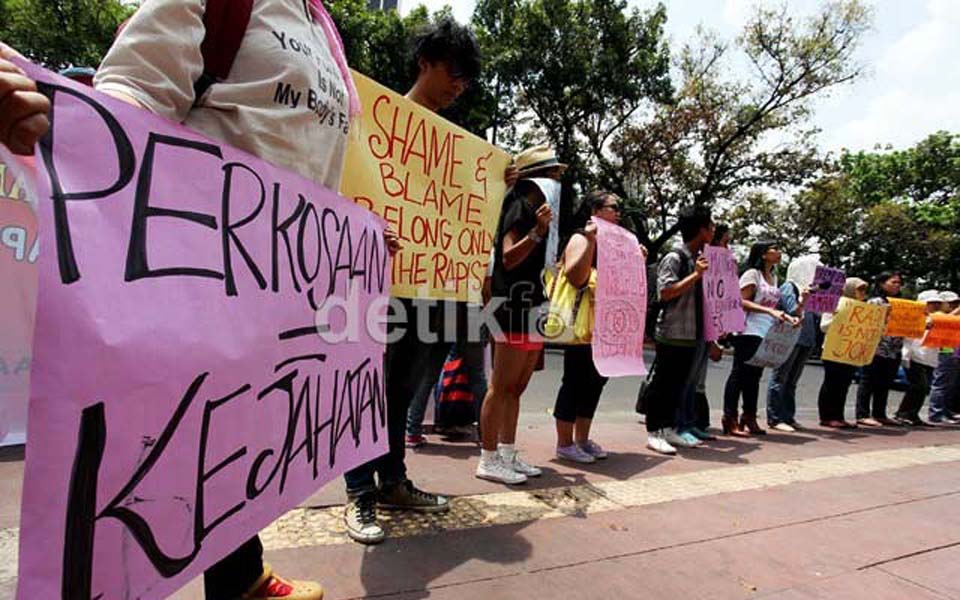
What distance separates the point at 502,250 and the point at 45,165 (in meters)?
2.19

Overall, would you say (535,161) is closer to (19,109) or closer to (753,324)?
(19,109)

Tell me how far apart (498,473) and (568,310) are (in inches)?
41.0

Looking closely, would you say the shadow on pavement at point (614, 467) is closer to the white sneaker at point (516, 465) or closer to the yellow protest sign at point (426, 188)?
the white sneaker at point (516, 465)

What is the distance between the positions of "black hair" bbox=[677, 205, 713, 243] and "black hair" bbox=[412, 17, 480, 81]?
2.75 m

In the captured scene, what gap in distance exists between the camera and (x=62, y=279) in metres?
0.90

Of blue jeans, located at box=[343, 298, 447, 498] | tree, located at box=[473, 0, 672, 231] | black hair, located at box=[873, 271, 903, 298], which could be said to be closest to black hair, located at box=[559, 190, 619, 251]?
blue jeans, located at box=[343, 298, 447, 498]

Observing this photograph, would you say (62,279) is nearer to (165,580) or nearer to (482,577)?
(165,580)

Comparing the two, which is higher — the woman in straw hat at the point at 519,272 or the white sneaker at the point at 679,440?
the woman in straw hat at the point at 519,272

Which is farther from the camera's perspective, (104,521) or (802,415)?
(802,415)

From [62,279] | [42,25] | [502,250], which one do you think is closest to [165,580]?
[62,279]

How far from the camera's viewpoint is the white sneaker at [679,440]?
4.67 m

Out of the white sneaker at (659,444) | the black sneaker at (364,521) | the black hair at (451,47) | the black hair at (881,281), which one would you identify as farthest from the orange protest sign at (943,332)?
the black sneaker at (364,521)

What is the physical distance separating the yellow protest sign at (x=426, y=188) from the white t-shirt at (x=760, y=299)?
329 cm

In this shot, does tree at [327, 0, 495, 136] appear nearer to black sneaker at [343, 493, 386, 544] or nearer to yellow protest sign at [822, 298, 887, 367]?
yellow protest sign at [822, 298, 887, 367]
